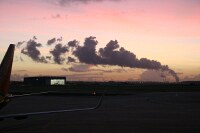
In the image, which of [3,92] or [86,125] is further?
[86,125]

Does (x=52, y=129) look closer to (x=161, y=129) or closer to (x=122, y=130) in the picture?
(x=122, y=130)

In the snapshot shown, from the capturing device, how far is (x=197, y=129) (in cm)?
2547

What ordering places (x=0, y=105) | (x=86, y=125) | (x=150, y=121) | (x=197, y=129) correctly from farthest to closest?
(x=150, y=121) < (x=86, y=125) < (x=197, y=129) < (x=0, y=105)

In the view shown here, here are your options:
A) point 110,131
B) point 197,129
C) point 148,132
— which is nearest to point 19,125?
point 110,131

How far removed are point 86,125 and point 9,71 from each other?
7.07 metres

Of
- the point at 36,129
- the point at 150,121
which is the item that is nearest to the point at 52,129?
the point at 36,129

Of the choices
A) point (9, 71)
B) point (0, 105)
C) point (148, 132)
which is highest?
point (9, 71)

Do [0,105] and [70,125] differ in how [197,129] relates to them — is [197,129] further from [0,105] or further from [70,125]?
[0,105]

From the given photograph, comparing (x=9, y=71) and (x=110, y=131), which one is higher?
(x=9, y=71)

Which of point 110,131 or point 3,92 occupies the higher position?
point 3,92

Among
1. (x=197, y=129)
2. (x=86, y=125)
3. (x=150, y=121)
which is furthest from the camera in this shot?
(x=150, y=121)

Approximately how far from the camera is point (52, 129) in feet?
85.1

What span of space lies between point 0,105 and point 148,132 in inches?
371

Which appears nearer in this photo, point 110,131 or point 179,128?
point 110,131
